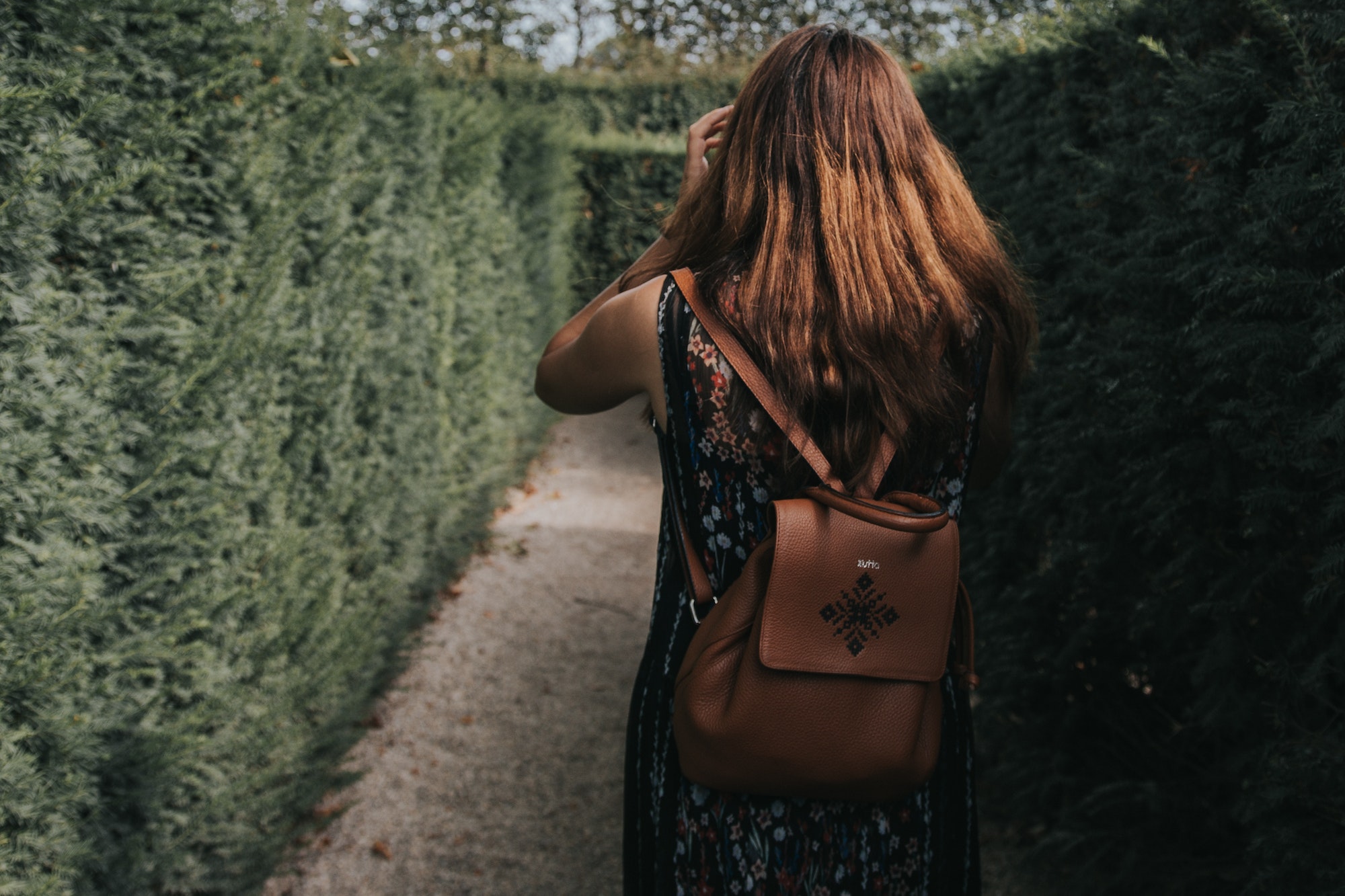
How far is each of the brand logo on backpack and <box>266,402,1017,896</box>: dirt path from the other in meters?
2.19

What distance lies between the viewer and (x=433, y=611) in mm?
5223

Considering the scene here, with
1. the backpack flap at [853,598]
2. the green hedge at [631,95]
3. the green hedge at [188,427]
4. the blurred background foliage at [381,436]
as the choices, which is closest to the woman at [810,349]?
the backpack flap at [853,598]

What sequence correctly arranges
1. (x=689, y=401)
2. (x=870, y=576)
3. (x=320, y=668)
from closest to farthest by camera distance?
(x=870, y=576)
(x=689, y=401)
(x=320, y=668)

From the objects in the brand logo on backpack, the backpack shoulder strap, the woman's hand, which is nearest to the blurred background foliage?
the woman's hand

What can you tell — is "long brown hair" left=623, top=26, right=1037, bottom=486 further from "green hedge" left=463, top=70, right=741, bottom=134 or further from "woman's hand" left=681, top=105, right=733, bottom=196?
"green hedge" left=463, top=70, right=741, bottom=134

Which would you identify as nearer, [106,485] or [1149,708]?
[106,485]

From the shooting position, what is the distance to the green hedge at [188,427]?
1.77 meters

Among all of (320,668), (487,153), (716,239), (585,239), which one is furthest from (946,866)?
(585,239)

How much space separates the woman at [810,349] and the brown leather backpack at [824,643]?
66 millimetres

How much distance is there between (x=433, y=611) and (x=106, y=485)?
11.0 feet

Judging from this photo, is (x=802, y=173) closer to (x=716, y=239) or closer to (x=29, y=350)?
(x=716, y=239)

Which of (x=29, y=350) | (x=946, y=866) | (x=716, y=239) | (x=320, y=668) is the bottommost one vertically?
(x=320, y=668)

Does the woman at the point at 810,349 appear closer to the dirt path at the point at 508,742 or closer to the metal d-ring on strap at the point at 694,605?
the metal d-ring on strap at the point at 694,605

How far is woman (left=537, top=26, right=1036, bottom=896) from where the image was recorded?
4.39 ft
